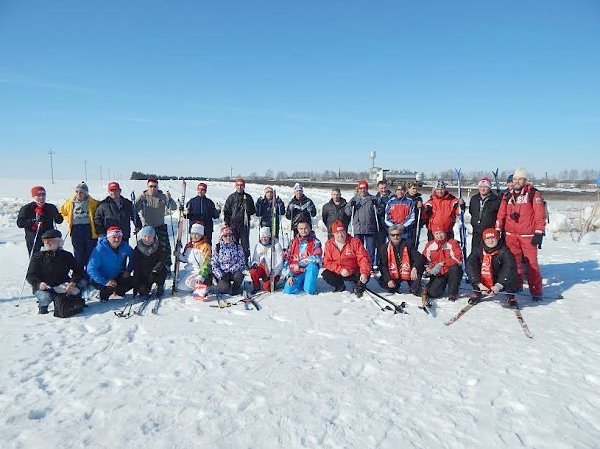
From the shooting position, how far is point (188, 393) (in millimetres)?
3693

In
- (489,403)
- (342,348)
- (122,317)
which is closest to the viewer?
(489,403)

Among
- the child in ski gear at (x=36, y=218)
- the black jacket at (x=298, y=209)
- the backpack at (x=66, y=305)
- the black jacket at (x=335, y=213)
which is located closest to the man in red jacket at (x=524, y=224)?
the black jacket at (x=335, y=213)

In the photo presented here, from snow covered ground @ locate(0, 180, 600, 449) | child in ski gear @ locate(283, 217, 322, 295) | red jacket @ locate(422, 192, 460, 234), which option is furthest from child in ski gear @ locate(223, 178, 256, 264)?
red jacket @ locate(422, 192, 460, 234)

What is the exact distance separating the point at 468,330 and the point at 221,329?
10.7 feet

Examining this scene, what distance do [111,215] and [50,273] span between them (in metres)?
1.41

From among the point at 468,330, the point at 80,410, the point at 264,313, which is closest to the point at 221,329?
the point at 264,313

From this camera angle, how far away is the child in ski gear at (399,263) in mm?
6820

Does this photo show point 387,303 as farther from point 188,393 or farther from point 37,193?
point 37,193

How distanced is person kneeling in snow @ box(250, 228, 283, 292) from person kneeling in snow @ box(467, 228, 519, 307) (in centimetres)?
326

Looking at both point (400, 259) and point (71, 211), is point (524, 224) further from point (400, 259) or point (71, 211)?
point (71, 211)

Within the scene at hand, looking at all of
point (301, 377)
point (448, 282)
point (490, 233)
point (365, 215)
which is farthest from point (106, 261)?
point (490, 233)

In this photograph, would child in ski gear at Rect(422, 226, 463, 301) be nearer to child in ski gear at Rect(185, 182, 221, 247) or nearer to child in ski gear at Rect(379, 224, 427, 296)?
child in ski gear at Rect(379, 224, 427, 296)

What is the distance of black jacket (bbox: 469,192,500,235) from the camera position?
687 centimetres

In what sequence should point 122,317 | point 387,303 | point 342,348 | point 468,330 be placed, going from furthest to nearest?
1. point 387,303
2. point 122,317
3. point 468,330
4. point 342,348
